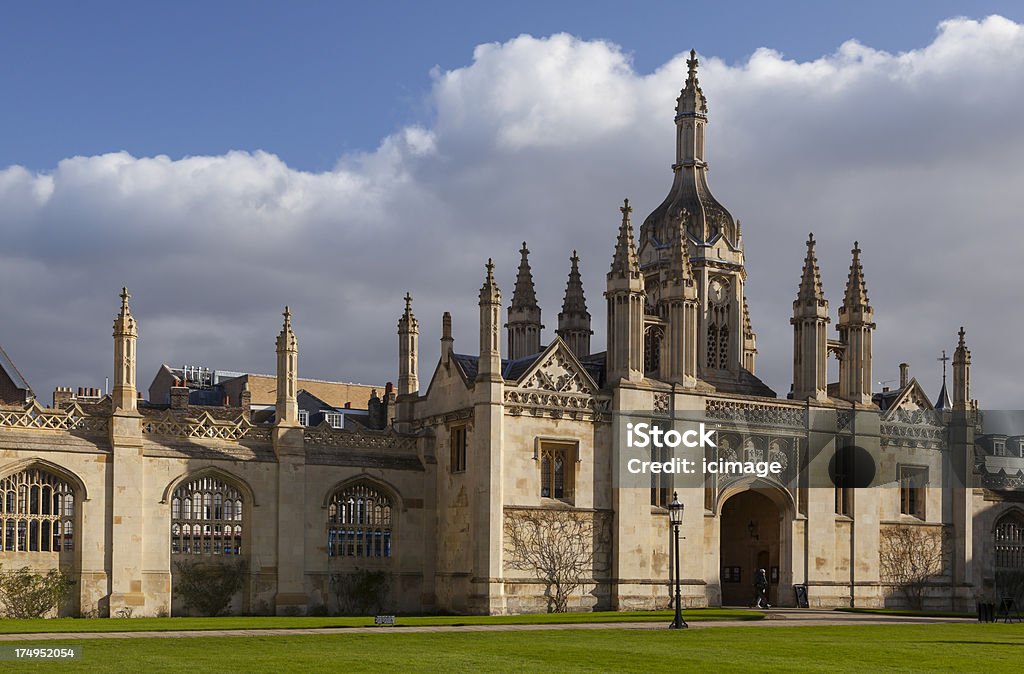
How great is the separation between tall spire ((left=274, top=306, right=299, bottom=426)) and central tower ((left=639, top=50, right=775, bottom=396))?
14872mm

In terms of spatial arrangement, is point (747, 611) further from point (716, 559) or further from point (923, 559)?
point (923, 559)

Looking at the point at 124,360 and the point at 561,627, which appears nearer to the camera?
the point at 561,627

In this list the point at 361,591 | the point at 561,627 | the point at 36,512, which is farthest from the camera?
the point at 361,591

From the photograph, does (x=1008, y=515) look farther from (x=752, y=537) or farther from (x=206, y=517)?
(x=206, y=517)

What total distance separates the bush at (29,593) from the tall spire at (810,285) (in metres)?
29.1

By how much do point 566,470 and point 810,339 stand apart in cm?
1213

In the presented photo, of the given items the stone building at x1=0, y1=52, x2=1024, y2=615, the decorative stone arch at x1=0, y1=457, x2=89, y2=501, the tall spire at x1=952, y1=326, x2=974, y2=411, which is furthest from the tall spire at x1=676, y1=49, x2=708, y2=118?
the decorative stone arch at x1=0, y1=457, x2=89, y2=501

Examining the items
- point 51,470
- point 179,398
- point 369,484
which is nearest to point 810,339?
point 369,484

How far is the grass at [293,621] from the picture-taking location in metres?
34.2

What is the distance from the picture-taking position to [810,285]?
177 ft

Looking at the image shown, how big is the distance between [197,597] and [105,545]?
132 inches

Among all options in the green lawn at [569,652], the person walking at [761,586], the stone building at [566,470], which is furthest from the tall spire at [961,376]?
the green lawn at [569,652]

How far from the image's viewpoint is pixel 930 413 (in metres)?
57.3

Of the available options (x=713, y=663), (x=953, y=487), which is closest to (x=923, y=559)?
(x=953, y=487)
